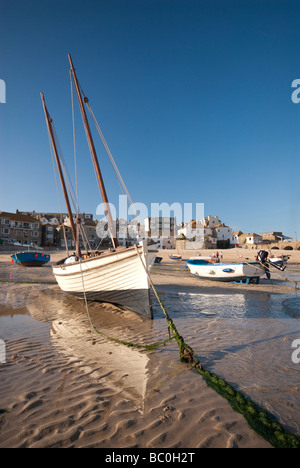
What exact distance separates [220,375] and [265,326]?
181 inches

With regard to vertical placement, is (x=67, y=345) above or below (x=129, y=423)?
below

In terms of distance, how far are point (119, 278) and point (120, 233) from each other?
94.1m

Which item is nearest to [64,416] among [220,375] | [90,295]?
[220,375]

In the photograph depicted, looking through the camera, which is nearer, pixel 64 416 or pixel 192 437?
pixel 192 437

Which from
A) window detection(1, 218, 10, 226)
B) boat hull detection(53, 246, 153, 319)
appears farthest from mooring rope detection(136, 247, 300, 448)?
window detection(1, 218, 10, 226)

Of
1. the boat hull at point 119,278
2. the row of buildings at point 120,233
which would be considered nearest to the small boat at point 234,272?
the boat hull at point 119,278

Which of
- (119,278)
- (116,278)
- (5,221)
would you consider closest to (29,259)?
(116,278)

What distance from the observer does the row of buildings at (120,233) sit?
7350cm

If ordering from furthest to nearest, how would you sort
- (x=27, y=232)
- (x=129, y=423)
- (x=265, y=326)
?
(x=27, y=232) < (x=265, y=326) < (x=129, y=423)

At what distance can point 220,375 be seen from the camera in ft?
15.9

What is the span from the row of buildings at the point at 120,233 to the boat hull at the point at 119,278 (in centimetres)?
4886

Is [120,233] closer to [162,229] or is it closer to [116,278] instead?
[162,229]

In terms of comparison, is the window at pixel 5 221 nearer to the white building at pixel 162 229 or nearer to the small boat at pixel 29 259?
the small boat at pixel 29 259

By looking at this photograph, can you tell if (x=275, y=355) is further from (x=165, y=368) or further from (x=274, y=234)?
(x=274, y=234)
